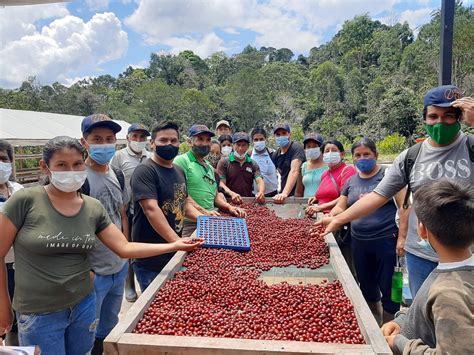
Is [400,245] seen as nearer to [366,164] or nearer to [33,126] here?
[366,164]

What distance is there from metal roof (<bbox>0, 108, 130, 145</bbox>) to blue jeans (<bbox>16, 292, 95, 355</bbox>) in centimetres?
1236

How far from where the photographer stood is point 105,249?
2.74 meters

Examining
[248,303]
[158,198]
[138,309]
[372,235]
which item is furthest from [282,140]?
[138,309]

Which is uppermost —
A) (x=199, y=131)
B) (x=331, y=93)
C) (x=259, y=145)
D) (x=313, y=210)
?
(x=331, y=93)

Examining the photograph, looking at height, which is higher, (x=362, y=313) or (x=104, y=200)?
(x=104, y=200)

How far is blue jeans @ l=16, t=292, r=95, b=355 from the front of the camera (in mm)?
2100

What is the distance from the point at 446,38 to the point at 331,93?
47092mm

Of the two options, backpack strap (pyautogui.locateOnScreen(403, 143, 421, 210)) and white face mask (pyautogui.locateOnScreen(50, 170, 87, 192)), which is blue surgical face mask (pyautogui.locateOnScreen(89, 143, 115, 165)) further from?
backpack strap (pyautogui.locateOnScreen(403, 143, 421, 210))

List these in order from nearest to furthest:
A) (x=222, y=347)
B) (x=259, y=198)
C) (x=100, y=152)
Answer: (x=222, y=347) < (x=100, y=152) < (x=259, y=198)

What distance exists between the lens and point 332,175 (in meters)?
4.64

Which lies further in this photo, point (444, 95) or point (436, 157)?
point (436, 157)

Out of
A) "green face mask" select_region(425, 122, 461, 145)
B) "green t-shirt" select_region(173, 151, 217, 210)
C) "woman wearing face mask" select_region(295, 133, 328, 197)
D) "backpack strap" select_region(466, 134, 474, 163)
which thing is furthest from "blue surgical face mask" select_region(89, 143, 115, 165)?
"woman wearing face mask" select_region(295, 133, 328, 197)

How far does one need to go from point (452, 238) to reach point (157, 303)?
1.55 metres

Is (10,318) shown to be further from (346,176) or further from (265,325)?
(346,176)
